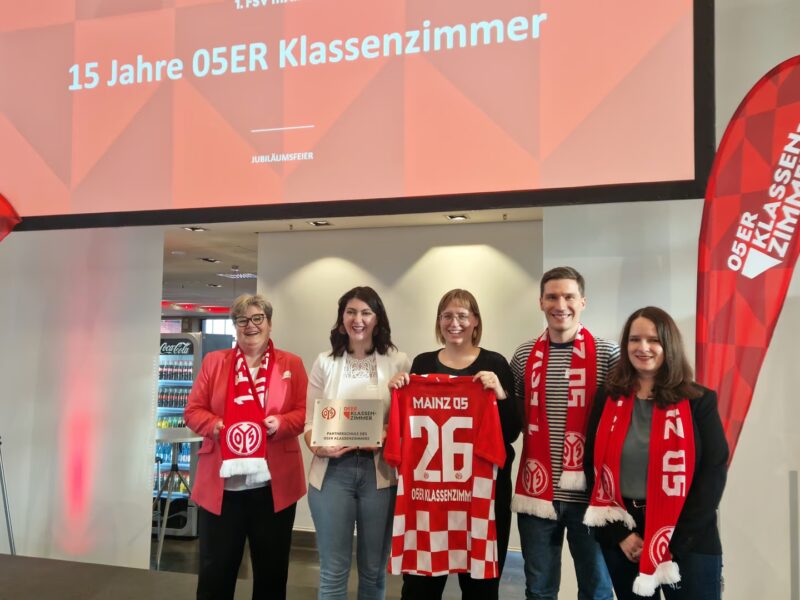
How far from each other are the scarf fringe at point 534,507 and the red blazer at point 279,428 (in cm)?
85

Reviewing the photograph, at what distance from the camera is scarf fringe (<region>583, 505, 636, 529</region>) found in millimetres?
2092

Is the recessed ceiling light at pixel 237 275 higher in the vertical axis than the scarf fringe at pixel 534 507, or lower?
higher

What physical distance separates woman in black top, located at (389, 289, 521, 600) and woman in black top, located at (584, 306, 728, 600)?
0.34 m

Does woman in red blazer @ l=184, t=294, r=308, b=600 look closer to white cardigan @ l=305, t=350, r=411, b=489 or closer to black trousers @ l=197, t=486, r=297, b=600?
black trousers @ l=197, t=486, r=297, b=600

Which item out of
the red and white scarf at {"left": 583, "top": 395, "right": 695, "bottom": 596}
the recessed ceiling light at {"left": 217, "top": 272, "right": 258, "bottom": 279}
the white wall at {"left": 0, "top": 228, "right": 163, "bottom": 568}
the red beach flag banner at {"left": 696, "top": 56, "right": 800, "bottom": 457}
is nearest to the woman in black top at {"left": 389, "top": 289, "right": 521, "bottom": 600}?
the red and white scarf at {"left": 583, "top": 395, "right": 695, "bottom": 596}

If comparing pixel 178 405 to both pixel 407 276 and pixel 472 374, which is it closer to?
pixel 407 276

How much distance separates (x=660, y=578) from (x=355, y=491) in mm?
1073

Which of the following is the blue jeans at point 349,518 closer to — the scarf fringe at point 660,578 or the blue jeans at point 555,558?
the blue jeans at point 555,558

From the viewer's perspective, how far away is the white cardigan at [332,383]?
260 cm

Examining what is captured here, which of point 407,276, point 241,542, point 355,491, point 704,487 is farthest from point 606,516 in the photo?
point 407,276

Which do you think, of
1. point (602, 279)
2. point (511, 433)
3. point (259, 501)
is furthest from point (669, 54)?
point (259, 501)

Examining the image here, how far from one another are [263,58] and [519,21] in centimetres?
117

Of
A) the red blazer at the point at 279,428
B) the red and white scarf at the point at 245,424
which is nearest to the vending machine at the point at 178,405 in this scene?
the red blazer at the point at 279,428

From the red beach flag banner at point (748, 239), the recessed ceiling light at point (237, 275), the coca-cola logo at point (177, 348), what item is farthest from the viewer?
the recessed ceiling light at point (237, 275)
